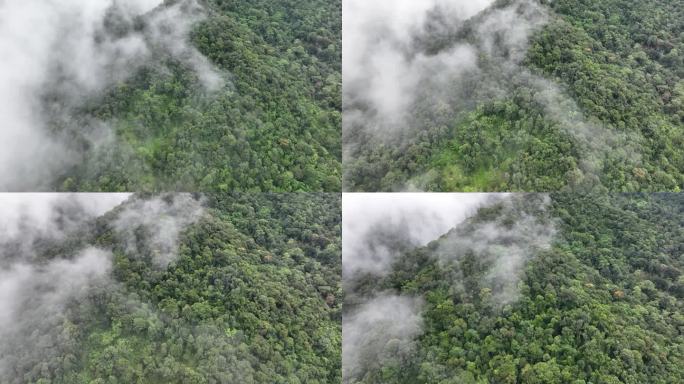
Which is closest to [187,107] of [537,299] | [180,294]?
[180,294]

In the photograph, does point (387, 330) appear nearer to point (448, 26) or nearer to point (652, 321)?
point (652, 321)

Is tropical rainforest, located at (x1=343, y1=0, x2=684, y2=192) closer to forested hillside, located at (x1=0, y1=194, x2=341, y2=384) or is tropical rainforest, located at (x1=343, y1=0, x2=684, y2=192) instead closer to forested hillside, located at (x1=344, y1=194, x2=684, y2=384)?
forested hillside, located at (x1=344, y1=194, x2=684, y2=384)

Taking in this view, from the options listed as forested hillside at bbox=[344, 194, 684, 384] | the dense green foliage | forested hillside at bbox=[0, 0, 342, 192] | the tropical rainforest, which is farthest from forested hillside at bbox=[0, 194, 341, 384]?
the tropical rainforest

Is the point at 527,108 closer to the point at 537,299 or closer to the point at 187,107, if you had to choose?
the point at 537,299

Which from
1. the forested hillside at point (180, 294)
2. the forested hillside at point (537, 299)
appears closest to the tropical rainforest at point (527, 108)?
the forested hillside at point (537, 299)

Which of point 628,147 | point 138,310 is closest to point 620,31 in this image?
point 628,147
